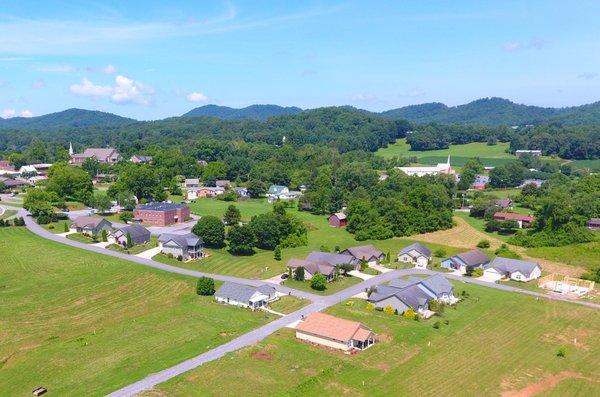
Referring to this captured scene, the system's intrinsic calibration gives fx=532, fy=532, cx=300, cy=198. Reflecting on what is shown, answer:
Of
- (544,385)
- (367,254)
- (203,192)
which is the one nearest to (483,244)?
(367,254)

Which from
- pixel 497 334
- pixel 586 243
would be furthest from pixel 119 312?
pixel 586 243

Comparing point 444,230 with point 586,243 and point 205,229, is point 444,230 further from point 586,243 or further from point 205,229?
point 205,229

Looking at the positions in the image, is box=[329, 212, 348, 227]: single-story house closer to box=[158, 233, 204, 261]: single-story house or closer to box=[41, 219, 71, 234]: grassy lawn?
box=[158, 233, 204, 261]: single-story house

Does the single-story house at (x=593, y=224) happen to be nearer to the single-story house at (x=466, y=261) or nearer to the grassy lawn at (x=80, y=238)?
the single-story house at (x=466, y=261)

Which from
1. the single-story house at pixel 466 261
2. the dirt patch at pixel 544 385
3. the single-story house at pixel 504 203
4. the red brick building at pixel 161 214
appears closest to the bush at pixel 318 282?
the single-story house at pixel 466 261

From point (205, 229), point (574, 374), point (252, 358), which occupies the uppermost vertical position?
point (205, 229)

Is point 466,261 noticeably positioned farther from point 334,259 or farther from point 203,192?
point 203,192
